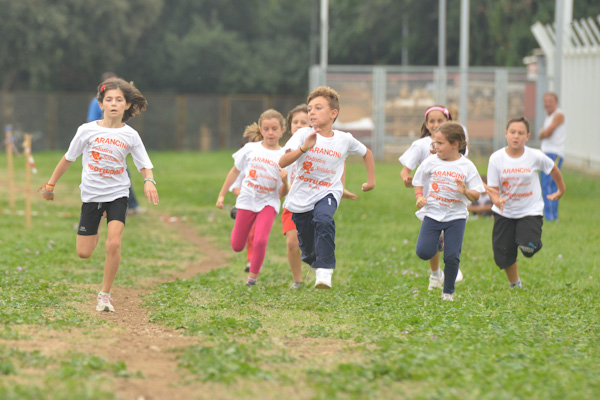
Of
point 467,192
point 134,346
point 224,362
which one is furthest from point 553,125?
point 224,362

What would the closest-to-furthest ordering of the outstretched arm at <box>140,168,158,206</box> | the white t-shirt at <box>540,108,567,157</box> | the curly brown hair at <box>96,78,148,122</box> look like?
the outstretched arm at <box>140,168,158,206</box> < the curly brown hair at <box>96,78,148,122</box> < the white t-shirt at <box>540,108,567,157</box>

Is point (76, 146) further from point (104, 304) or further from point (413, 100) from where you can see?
point (413, 100)

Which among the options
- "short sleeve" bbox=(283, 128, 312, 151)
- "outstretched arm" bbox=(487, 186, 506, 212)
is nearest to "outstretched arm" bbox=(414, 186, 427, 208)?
"outstretched arm" bbox=(487, 186, 506, 212)

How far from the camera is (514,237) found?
9.80m

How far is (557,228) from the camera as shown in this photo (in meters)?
14.6

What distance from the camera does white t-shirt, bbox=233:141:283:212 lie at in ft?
32.3

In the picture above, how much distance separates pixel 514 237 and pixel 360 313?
8.40ft

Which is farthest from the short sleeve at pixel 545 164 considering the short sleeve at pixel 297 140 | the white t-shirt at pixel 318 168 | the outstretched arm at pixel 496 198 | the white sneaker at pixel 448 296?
the short sleeve at pixel 297 140

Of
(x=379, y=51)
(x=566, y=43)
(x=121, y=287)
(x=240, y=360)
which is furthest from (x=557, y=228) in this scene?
(x=379, y=51)

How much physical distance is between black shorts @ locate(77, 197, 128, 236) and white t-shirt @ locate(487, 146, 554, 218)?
151 inches

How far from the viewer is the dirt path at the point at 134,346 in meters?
5.21

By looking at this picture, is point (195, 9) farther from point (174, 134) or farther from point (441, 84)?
point (441, 84)

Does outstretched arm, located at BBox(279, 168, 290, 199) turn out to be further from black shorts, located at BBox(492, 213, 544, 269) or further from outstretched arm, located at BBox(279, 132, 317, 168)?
black shorts, located at BBox(492, 213, 544, 269)

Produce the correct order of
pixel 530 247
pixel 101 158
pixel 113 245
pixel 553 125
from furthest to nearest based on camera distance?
pixel 553 125 < pixel 530 247 < pixel 101 158 < pixel 113 245
